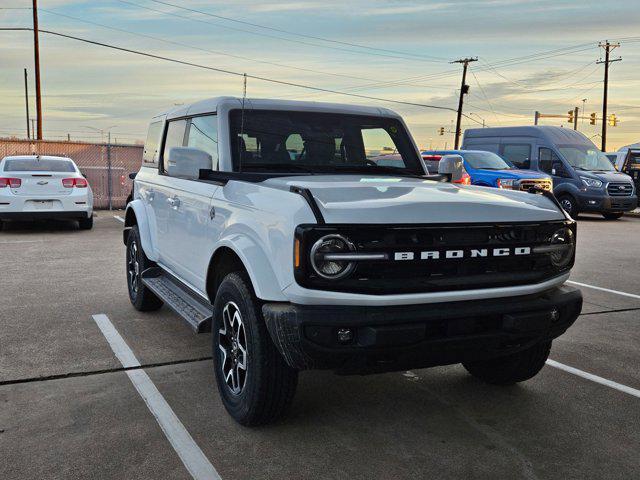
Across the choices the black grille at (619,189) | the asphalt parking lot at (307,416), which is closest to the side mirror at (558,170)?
the black grille at (619,189)

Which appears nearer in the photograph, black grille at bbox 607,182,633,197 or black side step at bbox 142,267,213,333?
black side step at bbox 142,267,213,333

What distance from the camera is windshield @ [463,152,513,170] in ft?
56.5

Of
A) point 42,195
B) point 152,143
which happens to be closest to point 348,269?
point 152,143

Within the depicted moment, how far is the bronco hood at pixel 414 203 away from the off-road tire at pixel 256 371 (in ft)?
2.12

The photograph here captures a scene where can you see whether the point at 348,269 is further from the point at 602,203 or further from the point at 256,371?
the point at 602,203

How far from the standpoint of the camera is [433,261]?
3271 mm

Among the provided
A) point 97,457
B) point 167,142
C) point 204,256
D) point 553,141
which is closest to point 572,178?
point 553,141

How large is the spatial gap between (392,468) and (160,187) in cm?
330

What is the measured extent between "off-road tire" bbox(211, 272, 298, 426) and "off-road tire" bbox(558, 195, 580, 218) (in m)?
16.1

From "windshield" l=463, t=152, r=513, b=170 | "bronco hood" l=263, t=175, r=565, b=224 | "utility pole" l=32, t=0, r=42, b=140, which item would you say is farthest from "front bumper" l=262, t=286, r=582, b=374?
"utility pole" l=32, t=0, r=42, b=140

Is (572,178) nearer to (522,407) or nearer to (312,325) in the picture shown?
(522,407)

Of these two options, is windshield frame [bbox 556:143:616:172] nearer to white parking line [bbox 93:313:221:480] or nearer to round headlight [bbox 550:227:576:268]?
round headlight [bbox 550:227:576:268]

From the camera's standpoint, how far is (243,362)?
367 cm

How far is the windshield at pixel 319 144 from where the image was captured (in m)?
4.51
